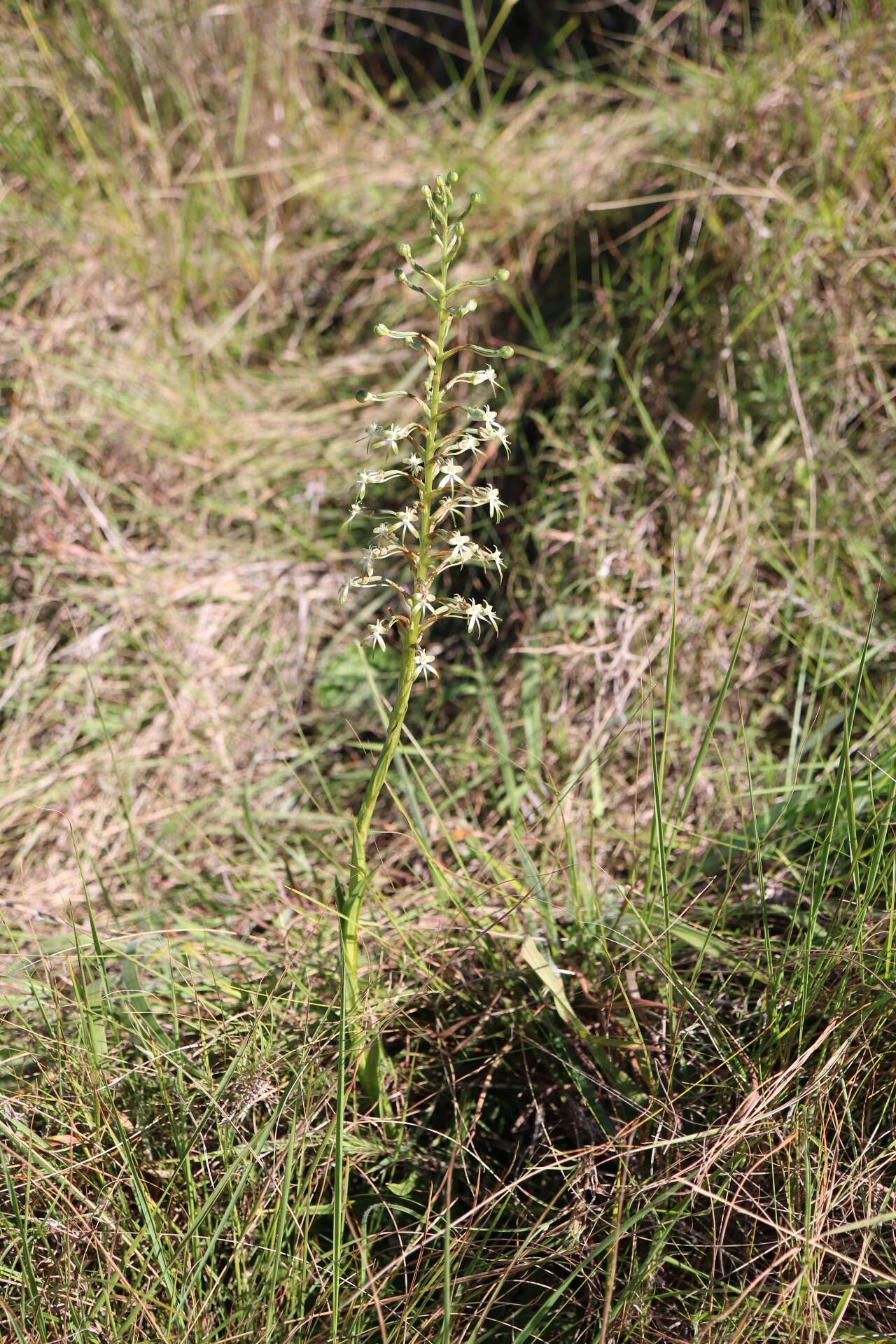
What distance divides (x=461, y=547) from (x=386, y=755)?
0.96 feet

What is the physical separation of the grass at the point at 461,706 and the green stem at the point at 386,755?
68 millimetres

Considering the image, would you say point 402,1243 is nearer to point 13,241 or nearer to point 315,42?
point 13,241

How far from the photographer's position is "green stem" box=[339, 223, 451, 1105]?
4.05ft

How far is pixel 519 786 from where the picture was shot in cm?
225

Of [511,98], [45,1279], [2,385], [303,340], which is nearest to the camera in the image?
[45,1279]

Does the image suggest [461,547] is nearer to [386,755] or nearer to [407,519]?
[407,519]

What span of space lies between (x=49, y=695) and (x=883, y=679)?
6.58 ft

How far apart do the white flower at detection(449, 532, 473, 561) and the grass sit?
486 millimetres

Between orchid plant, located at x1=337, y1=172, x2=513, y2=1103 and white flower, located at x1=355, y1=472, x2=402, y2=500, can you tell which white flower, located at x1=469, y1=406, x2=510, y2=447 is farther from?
white flower, located at x1=355, y1=472, x2=402, y2=500

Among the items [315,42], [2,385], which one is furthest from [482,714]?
[315,42]

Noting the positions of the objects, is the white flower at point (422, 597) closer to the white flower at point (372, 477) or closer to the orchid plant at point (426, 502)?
the orchid plant at point (426, 502)

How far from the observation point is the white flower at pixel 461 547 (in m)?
1.25

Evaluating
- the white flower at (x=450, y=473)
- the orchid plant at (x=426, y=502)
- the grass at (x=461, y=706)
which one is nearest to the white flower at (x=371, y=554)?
the orchid plant at (x=426, y=502)

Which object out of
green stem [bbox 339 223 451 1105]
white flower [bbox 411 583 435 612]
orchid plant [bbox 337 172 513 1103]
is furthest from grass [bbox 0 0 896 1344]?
white flower [bbox 411 583 435 612]
